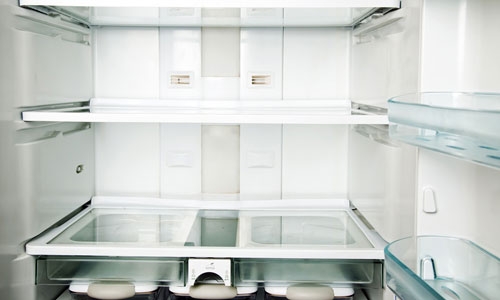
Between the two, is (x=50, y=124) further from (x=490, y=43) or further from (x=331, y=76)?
(x=490, y=43)

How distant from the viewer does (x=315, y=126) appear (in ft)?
6.13

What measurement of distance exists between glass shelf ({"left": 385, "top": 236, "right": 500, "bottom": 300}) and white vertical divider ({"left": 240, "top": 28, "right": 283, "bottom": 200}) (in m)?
0.80

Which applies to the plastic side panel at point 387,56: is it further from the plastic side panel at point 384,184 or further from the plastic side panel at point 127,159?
the plastic side panel at point 127,159

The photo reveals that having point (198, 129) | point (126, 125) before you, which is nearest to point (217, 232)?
point (198, 129)

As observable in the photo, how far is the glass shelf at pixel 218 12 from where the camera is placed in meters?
1.30

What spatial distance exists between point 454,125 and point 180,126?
1.19m

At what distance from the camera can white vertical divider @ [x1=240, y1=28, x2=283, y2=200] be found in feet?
6.01

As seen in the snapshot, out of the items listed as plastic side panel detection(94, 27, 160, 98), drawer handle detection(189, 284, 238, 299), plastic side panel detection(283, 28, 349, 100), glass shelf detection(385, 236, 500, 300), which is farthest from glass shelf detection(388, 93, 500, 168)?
plastic side panel detection(94, 27, 160, 98)

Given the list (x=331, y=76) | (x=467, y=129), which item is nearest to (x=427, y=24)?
(x=467, y=129)

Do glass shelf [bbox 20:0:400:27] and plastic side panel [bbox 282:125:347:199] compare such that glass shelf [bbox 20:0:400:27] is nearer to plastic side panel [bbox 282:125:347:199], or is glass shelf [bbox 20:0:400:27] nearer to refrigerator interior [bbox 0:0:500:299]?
refrigerator interior [bbox 0:0:500:299]

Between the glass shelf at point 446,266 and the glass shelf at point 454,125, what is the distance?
0.65 feet

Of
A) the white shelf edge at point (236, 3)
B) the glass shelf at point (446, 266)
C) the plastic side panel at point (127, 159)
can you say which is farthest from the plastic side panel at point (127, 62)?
the glass shelf at point (446, 266)

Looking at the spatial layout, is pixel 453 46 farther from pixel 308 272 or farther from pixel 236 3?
pixel 308 272

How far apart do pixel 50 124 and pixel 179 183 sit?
0.47 metres
